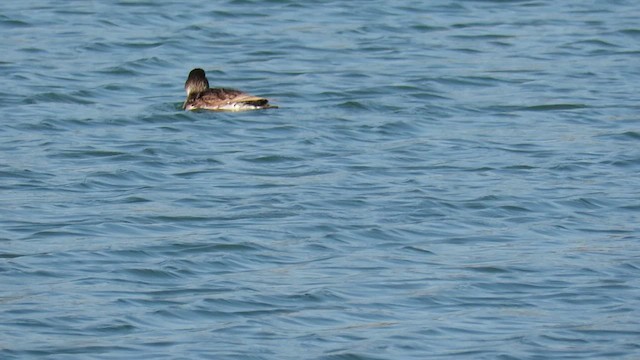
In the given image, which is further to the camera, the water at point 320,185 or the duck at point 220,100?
the duck at point 220,100

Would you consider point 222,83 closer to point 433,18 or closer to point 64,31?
point 64,31

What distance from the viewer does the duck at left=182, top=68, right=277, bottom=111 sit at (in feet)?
47.4

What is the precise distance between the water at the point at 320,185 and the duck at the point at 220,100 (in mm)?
101

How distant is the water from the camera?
8.41 metres

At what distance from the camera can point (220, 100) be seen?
14.6 meters

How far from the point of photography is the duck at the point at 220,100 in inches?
569

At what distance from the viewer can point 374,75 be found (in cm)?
1642

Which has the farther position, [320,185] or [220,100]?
[220,100]

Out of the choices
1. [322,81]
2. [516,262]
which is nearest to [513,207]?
[516,262]

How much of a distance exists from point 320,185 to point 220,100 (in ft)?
9.92

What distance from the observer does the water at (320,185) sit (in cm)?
841

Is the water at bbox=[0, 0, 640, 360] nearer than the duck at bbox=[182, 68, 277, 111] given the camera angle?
Yes

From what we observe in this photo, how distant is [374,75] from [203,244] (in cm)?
672

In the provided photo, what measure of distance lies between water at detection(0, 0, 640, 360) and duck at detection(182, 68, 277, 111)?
0.33ft
